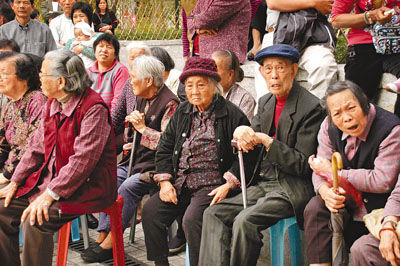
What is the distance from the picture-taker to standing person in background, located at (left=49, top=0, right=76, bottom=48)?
8.70m

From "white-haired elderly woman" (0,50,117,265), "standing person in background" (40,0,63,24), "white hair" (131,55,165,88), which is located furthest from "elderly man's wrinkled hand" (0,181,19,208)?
"standing person in background" (40,0,63,24)

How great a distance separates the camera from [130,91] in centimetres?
541

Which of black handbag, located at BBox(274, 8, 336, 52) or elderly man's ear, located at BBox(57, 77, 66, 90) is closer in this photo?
elderly man's ear, located at BBox(57, 77, 66, 90)

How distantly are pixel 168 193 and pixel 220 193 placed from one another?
49 centimetres

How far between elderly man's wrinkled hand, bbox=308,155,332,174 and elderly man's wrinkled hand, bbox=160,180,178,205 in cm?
123

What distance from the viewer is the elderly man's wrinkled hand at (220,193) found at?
4.01 meters

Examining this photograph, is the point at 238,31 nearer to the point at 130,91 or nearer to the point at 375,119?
the point at 130,91

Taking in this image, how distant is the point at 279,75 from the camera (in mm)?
3938

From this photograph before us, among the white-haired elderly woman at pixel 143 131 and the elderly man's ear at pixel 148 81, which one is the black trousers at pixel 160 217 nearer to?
the white-haired elderly woman at pixel 143 131

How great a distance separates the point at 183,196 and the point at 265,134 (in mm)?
932

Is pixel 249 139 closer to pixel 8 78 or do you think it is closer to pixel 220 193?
pixel 220 193

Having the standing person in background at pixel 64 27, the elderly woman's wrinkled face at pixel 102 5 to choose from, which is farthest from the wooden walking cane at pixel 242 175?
the elderly woman's wrinkled face at pixel 102 5

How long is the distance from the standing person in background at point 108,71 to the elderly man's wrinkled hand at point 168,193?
202 centimetres

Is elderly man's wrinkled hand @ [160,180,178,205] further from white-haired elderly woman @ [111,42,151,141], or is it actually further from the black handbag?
the black handbag
